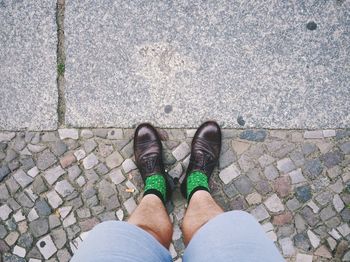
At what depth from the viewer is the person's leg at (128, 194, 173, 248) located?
219 centimetres

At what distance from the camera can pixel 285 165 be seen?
102 inches

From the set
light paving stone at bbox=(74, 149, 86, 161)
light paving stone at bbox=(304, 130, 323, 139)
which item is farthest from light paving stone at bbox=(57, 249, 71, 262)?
light paving stone at bbox=(304, 130, 323, 139)

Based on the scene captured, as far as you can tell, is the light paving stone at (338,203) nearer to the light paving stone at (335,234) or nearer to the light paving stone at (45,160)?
the light paving stone at (335,234)

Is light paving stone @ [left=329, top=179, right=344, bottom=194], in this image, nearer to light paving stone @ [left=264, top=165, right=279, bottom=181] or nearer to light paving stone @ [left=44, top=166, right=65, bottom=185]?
light paving stone @ [left=264, top=165, right=279, bottom=181]

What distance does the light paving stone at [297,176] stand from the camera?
2555mm

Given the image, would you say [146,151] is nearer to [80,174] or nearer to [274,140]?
[80,174]

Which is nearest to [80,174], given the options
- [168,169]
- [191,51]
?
[168,169]

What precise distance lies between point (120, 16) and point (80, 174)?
3.73 feet

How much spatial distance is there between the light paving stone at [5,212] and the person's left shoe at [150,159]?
35.7 inches

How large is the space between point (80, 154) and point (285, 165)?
4.53 ft

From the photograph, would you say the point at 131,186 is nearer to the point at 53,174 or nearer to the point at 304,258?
the point at 53,174

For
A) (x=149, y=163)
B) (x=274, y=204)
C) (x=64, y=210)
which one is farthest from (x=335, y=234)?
(x=64, y=210)

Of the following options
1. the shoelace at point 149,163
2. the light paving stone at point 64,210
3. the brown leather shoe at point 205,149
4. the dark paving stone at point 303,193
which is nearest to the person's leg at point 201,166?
the brown leather shoe at point 205,149

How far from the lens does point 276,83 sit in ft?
8.68
